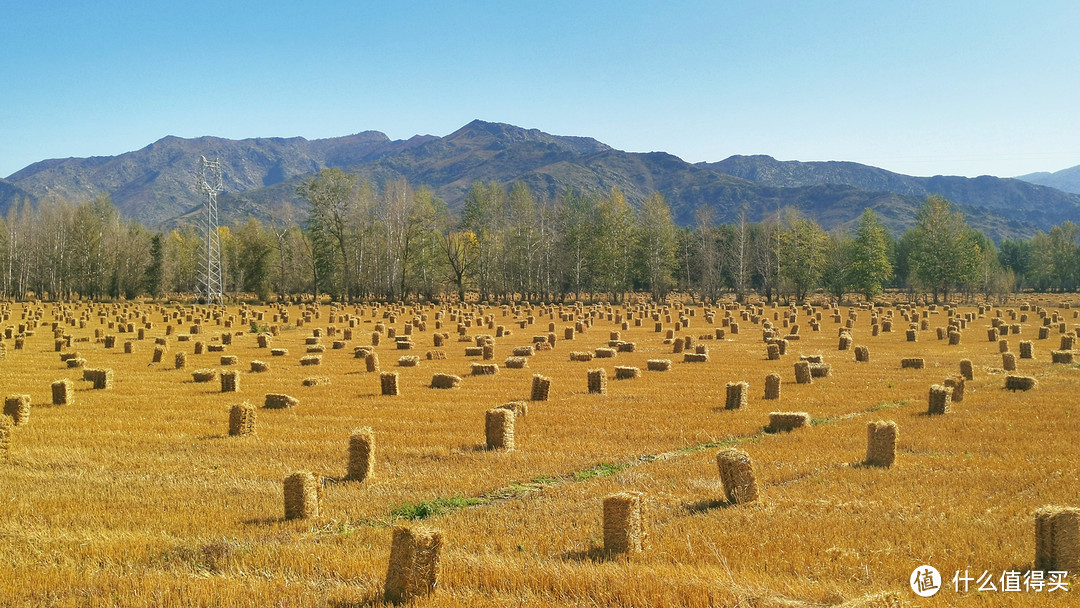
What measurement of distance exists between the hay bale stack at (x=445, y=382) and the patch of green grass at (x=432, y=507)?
38.7 feet

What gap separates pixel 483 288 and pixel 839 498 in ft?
306

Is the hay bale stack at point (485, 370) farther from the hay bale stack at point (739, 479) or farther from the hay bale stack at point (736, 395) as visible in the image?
the hay bale stack at point (739, 479)

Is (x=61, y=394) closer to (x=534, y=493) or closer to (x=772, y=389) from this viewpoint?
(x=534, y=493)

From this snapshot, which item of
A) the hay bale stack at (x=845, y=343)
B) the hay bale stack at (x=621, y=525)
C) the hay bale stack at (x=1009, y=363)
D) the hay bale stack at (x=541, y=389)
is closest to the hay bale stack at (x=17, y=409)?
the hay bale stack at (x=541, y=389)

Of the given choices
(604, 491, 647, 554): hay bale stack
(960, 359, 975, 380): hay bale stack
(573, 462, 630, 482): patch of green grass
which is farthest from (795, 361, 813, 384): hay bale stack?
(604, 491, 647, 554): hay bale stack

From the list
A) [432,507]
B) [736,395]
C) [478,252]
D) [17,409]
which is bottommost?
[432,507]

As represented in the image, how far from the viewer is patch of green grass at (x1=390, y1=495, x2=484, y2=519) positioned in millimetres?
10398

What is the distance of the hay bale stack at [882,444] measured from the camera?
40.1 feet

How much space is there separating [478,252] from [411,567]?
322 ft

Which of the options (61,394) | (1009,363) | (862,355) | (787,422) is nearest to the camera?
(787,422)

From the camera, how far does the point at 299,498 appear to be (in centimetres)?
1014

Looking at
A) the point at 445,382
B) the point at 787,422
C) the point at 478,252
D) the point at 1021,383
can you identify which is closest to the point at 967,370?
the point at 1021,383

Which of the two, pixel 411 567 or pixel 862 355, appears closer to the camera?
pixel 411 567

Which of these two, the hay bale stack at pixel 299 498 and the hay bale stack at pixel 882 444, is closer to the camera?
the hay bale stack at pixel 299 498
